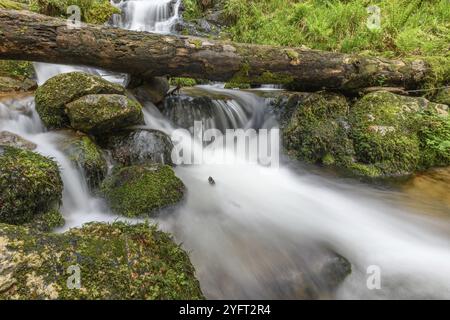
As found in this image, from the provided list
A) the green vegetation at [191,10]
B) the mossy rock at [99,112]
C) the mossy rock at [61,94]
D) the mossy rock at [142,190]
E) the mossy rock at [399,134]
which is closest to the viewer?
the mossy rock at [142,190]

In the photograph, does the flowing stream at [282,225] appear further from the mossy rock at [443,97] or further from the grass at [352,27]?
the grass at [352,27]

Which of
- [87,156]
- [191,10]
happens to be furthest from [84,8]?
[87,156]

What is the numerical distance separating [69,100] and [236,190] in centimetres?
269

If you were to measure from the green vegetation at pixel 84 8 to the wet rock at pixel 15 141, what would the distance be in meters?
6.08

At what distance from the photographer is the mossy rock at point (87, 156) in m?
3.89

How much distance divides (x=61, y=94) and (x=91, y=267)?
3.39 meters

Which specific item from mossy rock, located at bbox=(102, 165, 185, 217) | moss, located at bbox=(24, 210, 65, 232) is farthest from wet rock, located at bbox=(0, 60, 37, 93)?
moss, located at bbox=(24, 210, 65, 232)

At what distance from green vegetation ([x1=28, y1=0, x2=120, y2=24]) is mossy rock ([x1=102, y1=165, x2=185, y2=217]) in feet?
23.4

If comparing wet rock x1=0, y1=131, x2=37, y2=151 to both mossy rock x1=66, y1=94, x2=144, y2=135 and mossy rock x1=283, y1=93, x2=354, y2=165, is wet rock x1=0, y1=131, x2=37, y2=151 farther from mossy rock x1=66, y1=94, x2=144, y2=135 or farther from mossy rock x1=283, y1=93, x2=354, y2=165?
mossy rock x1=283, y1=93, x2=354, y2=165

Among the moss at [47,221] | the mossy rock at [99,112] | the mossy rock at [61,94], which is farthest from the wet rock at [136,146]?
the moss at [47,221]

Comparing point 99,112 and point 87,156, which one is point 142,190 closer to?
point 87,156

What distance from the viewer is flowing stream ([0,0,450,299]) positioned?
2.76 meters
